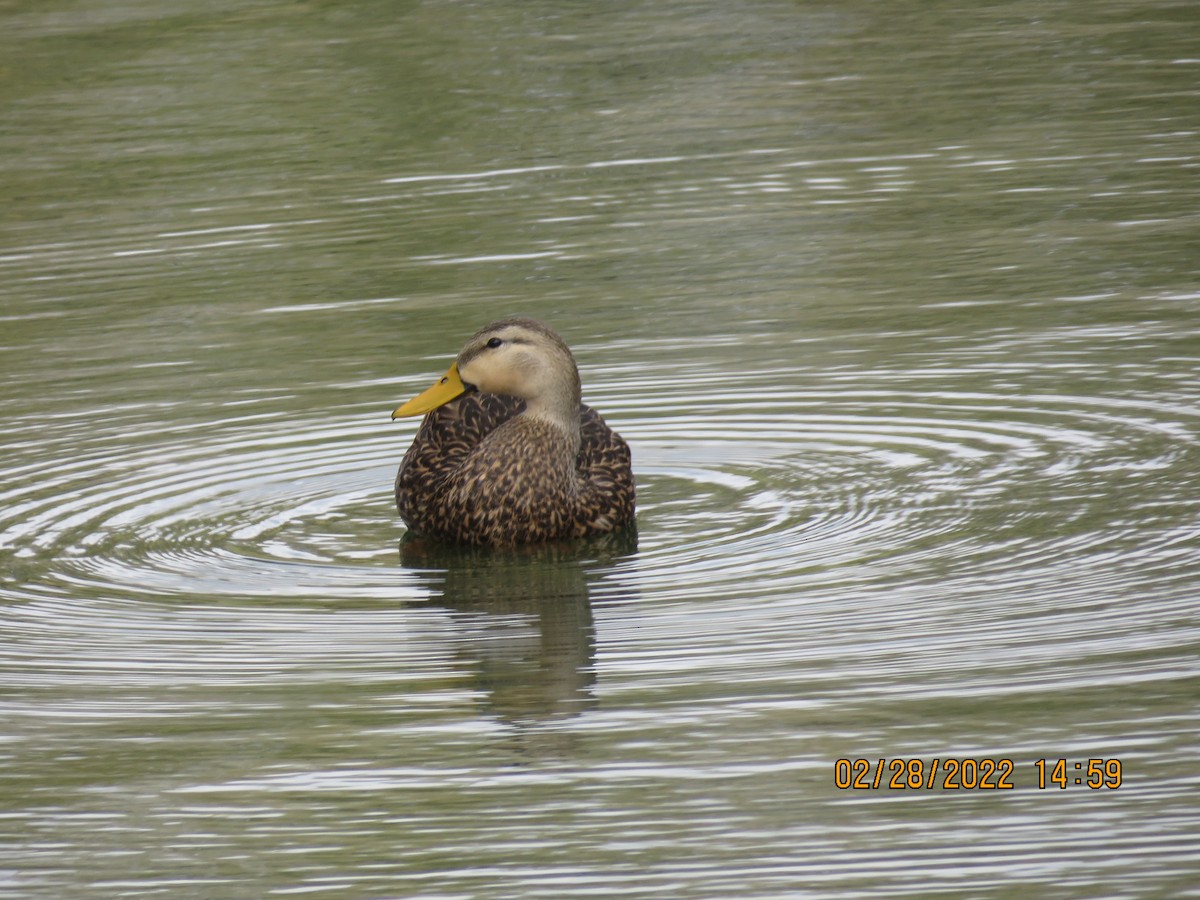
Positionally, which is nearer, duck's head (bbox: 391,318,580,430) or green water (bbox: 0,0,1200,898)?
green water (bbox: 0,0,1200,898)

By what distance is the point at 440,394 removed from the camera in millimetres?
9344

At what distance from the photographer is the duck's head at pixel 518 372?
9.21 m

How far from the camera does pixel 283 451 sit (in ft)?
34.8

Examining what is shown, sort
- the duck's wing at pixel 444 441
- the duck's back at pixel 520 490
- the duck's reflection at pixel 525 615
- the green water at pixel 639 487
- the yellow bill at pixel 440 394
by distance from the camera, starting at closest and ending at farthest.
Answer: the green water at pixel 639 487, the duck's reflection at pixel 525 615, the duck's back at pixel 520 490, the yellow bill at pixel 440 394, the duck's wing at pixel 444 441

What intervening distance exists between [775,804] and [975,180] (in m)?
9.99

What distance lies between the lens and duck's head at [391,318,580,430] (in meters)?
9.21

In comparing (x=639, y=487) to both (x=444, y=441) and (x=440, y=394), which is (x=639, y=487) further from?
(x=440, y=394)

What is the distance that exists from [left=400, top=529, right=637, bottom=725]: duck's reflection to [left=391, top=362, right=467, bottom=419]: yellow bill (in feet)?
1.77

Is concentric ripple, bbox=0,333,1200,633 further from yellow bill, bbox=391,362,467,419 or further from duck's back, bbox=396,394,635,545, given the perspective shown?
yellow bill, bbox=391,362,467,419

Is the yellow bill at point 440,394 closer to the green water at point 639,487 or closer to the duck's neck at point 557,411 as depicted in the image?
the duck's neck at point 557,411
